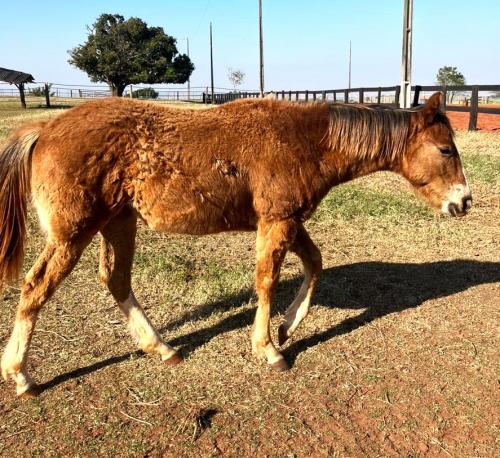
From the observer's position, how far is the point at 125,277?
3619 millimetres

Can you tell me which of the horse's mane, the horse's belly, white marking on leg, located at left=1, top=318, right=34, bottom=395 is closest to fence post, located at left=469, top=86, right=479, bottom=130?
the horse's mane

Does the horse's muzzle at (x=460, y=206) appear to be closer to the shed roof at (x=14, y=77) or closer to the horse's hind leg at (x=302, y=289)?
the horse's hind leg at (x=302, y=289)

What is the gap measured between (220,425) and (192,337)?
3.72 ft

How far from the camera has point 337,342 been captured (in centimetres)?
368

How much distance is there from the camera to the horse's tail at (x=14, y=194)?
300 cm

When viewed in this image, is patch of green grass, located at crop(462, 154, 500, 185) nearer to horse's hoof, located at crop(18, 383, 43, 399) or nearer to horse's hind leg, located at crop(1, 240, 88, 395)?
horse's hind leg, located at crop(1, 240, 88, 395)

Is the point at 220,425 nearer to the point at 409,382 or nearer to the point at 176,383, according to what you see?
the point at 176,383

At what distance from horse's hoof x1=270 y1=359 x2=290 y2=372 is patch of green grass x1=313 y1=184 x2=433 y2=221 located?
3.68m

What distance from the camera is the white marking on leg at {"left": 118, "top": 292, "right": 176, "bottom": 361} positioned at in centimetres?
344

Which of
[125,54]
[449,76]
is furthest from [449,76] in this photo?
[125,54]

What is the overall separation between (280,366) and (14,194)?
2190mm

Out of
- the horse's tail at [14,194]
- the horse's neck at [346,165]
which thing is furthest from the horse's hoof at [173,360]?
the horse's neck at [346,165]

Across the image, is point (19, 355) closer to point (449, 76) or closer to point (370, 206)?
point (370, 206)

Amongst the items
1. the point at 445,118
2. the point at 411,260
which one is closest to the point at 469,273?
the point at 411,260
